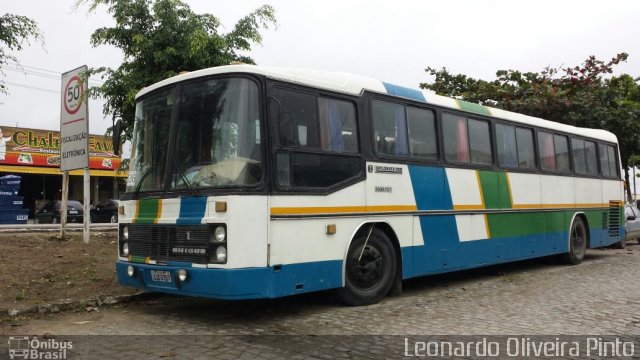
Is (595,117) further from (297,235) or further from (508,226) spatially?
(297,235)

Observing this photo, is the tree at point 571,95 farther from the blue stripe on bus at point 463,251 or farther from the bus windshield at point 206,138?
the bus windshield at point 206,138

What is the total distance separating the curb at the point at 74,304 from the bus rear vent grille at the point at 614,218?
37.4ft

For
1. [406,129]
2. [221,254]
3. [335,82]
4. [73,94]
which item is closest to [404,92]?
[406,129]

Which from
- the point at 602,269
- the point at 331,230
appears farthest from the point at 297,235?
the point at 602,269

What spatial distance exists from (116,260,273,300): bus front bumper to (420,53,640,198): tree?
15.8 metres

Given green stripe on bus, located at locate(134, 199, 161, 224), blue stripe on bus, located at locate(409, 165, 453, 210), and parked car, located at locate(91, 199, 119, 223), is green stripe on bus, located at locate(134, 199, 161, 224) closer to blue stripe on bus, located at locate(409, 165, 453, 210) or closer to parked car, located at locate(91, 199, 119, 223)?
blue stripe on bus, located at locate(409, 165, 453, 210)

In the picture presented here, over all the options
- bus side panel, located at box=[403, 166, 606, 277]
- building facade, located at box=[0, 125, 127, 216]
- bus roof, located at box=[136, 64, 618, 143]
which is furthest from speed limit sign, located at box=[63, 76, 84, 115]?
building facade, located at box=[0, 125, 127, 216]

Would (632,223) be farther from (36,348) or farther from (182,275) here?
(36,348)

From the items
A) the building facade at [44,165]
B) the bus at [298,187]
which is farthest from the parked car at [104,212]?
the bus at [298,187]

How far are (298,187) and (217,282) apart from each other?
4.63ft

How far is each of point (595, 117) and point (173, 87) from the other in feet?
53.8

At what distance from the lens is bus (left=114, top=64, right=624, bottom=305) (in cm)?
616

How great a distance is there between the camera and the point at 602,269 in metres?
11.8

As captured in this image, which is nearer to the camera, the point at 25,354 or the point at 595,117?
the point at 25,354
